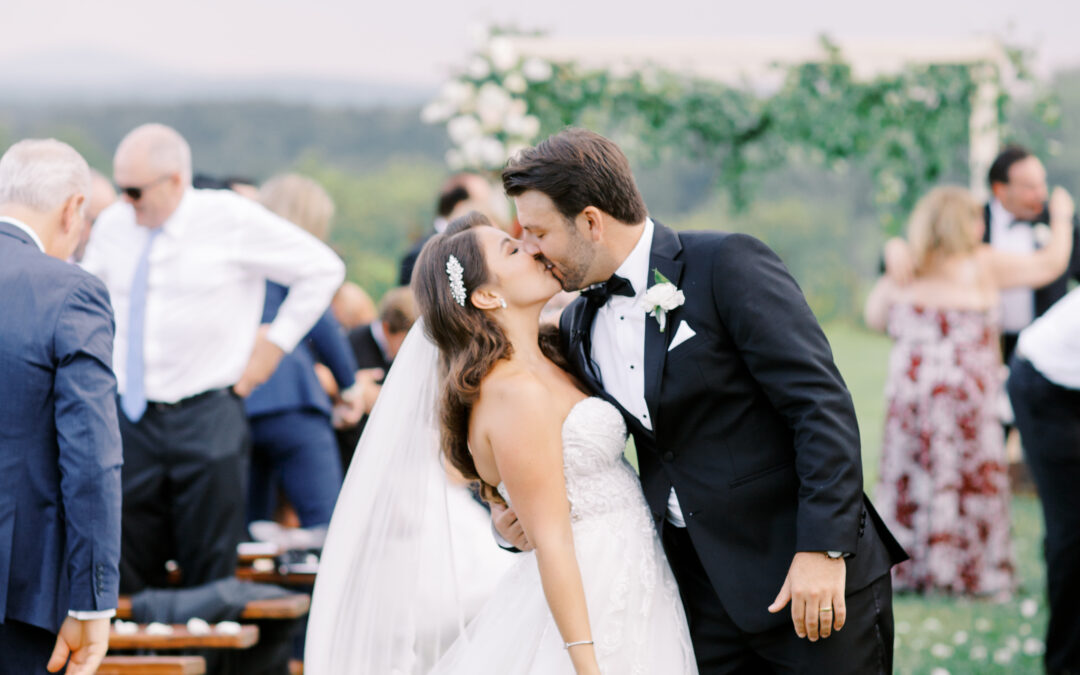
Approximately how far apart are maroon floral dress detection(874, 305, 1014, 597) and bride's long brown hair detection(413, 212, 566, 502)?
4371 mm

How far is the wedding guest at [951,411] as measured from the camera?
6.66 meters

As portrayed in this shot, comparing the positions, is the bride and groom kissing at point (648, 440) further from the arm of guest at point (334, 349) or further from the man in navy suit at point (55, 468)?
the arm of guest at point (334, 349)

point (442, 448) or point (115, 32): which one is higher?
point (115, 32)

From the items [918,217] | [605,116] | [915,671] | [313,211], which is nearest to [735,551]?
[915,671]

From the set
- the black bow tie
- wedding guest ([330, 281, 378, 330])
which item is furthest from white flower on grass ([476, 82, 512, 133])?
the black bow tie

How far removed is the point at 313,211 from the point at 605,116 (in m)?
3.41

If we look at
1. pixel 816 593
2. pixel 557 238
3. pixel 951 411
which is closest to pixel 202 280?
pixel 557 238

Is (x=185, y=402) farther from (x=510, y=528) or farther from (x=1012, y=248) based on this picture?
(x=1012, y=248)

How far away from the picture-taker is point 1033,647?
5.43 metres

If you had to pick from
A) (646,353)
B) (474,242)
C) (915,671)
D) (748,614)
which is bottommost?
(915,671)

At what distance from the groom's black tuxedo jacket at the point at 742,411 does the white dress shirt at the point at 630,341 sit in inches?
1.9

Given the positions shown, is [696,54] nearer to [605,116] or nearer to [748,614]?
[605,116]

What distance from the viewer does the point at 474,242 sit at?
3068mm

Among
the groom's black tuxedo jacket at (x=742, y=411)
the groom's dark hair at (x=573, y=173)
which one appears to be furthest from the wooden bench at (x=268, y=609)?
the groom's dark hair at (x=573, y=173)
